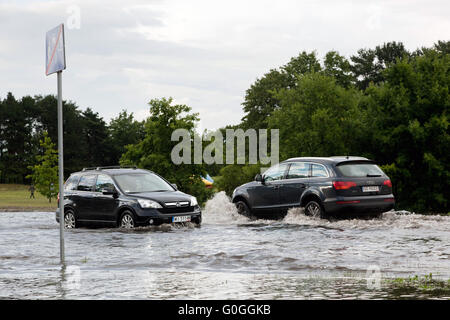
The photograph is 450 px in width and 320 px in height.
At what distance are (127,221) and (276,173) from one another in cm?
426

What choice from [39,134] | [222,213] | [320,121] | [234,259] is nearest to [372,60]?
[320,121]

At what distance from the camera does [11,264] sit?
1201 cm

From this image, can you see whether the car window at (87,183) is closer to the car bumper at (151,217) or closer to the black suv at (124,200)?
the black suv at (124,200)

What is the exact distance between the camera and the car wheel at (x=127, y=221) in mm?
18438

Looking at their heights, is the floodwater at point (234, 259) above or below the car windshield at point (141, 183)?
below

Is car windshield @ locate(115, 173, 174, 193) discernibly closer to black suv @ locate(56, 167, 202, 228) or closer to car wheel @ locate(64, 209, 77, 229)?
black suv @ locate(56, 167, 202, 228)

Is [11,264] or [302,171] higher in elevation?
[302,171]

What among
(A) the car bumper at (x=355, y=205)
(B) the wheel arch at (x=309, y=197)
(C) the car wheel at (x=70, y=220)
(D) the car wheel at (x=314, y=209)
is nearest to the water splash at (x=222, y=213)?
(B) the wheel arch at (x=309, y=197)

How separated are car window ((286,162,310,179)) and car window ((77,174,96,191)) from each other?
211 inches

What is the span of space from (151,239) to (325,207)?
4.56 metres

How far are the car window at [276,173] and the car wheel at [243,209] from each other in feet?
3.61
